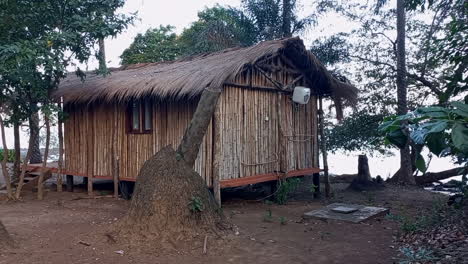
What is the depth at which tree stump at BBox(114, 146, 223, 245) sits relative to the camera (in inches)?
222

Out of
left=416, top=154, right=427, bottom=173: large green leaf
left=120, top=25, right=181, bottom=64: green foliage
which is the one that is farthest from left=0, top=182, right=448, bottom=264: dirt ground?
left=120, top=25, right=181, bottom=64: green foliage

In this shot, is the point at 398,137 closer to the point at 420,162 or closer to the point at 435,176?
the point at 420,162

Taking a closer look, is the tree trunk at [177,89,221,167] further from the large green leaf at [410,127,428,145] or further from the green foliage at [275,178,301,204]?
the large green leaf at [410,127,428,145]

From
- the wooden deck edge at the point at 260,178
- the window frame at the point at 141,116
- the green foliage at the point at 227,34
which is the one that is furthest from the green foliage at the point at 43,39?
the green foliage at the point at 227,34

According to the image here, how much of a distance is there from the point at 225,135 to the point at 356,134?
21.6 ft

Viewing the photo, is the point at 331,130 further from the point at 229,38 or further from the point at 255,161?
the point at 255,161

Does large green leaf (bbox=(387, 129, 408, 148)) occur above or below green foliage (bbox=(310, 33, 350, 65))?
below

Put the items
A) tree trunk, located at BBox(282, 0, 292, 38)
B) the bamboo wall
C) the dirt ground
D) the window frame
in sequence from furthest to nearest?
tree trunk, located at BBox(282, 0, 292, 38)
the window frame
the bamboo wall
the dirt ground

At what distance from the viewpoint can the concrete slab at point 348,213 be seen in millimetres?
7473

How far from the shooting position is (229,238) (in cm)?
595

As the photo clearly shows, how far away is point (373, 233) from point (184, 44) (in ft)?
42.1

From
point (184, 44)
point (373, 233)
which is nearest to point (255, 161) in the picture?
point (373, 233)

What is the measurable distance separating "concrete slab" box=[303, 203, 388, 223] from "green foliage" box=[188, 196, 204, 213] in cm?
266

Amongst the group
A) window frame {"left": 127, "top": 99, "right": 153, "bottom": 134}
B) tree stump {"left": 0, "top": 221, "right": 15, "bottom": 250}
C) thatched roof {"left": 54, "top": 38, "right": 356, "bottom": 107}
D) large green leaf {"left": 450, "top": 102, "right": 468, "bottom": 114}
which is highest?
thatched roof {"left": 54, "top": 38, "right": 356, "bottom": 107}
